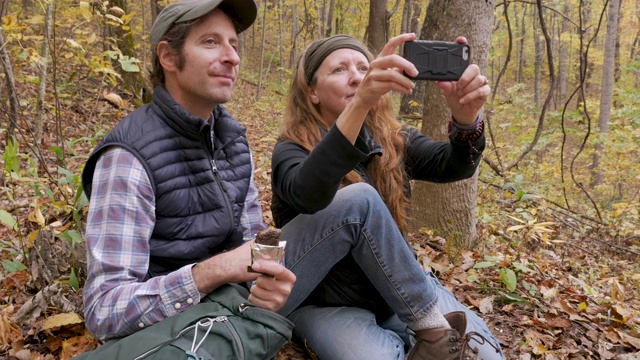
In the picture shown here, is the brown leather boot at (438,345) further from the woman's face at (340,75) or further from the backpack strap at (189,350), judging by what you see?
the woman's face at (340,75)

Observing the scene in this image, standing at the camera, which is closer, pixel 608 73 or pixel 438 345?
pixel 438 345

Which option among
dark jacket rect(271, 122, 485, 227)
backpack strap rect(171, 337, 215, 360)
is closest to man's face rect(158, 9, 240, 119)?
dark jacket rect(271, 122, 485, 227)

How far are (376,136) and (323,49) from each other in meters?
0.54

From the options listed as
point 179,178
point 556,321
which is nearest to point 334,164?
point 179,178

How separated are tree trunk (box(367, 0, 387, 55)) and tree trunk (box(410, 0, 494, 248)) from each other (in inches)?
215

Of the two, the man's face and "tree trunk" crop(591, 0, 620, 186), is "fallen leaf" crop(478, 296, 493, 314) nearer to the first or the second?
the man's face

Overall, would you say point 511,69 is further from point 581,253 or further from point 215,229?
point 215,229

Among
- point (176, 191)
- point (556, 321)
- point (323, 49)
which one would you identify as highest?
point (323, 49)

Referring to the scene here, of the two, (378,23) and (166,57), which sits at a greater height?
(378,23)

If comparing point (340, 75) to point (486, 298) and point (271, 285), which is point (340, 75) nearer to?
point (271, 285)

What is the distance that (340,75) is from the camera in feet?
7.98

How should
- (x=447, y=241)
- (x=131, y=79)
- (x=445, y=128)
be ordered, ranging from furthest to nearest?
(x=131, y=79) → (x=445, y=128) → (x=447, y=241)

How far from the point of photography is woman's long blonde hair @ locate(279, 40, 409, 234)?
7.93 feet

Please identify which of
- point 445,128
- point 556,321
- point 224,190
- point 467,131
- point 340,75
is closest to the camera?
point 224,190
